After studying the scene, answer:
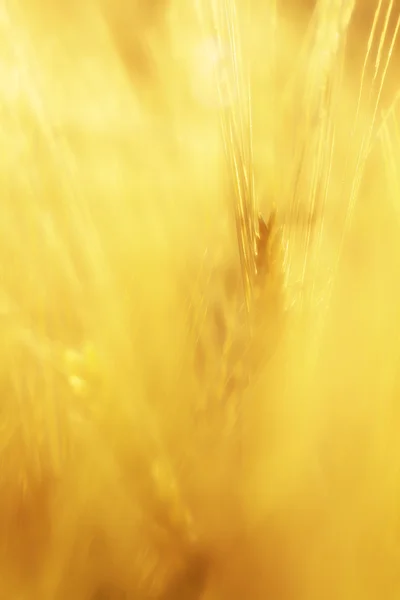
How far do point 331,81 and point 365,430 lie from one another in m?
0.56

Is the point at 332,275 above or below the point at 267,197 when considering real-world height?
below

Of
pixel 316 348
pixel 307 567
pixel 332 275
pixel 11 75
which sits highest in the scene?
pixel 11 75

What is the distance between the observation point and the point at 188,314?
3.00 feet

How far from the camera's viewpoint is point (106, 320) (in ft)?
2.94

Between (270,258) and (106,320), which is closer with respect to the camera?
(270,258)

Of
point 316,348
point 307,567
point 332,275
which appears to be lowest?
point 307,567

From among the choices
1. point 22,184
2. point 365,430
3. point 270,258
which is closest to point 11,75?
point 22,184

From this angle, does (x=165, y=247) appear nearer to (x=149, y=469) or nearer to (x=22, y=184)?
(x=22, y=184)

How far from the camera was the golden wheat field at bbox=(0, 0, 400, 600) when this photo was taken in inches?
33.8

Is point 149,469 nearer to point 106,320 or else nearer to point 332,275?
point 106,320

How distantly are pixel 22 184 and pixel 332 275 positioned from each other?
50cm

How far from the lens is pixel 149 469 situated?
856 mm

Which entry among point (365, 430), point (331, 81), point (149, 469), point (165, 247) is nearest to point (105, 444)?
point (149, 469)

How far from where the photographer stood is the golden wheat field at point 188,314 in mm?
857
